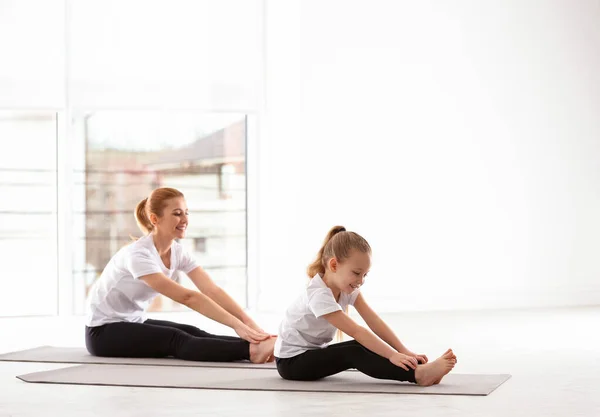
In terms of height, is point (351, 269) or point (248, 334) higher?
point (351, 269)

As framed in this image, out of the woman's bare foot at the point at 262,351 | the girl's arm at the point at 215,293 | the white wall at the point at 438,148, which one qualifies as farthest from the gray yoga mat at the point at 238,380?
the white wall at the point at 438,148

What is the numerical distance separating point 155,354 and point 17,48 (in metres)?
2.61

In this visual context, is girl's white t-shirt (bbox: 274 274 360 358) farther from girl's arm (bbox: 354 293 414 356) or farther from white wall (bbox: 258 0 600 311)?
white wall (bbox: 258 0 600 311)

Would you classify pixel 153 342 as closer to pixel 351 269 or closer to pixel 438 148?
pixel 351 269

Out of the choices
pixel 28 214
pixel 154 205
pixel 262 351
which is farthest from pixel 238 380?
pixel 28 214

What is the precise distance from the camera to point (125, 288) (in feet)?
11.6

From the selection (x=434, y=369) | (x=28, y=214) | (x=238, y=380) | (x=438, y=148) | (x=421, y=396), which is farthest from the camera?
(x=438, y=148)

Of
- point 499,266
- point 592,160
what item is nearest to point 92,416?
point 499,266

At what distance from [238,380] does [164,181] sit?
124 inches

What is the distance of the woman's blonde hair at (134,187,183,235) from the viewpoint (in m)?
3.55

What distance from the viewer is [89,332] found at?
11.7 ft

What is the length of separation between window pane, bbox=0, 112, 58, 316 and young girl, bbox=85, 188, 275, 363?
7.18ft

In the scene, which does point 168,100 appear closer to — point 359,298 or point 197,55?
point 197,55

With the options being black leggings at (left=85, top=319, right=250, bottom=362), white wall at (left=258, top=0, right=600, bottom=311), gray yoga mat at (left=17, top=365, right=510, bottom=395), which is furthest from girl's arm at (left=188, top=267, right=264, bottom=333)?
white wall at (left=258, top=0, right=600, bottom=311)
